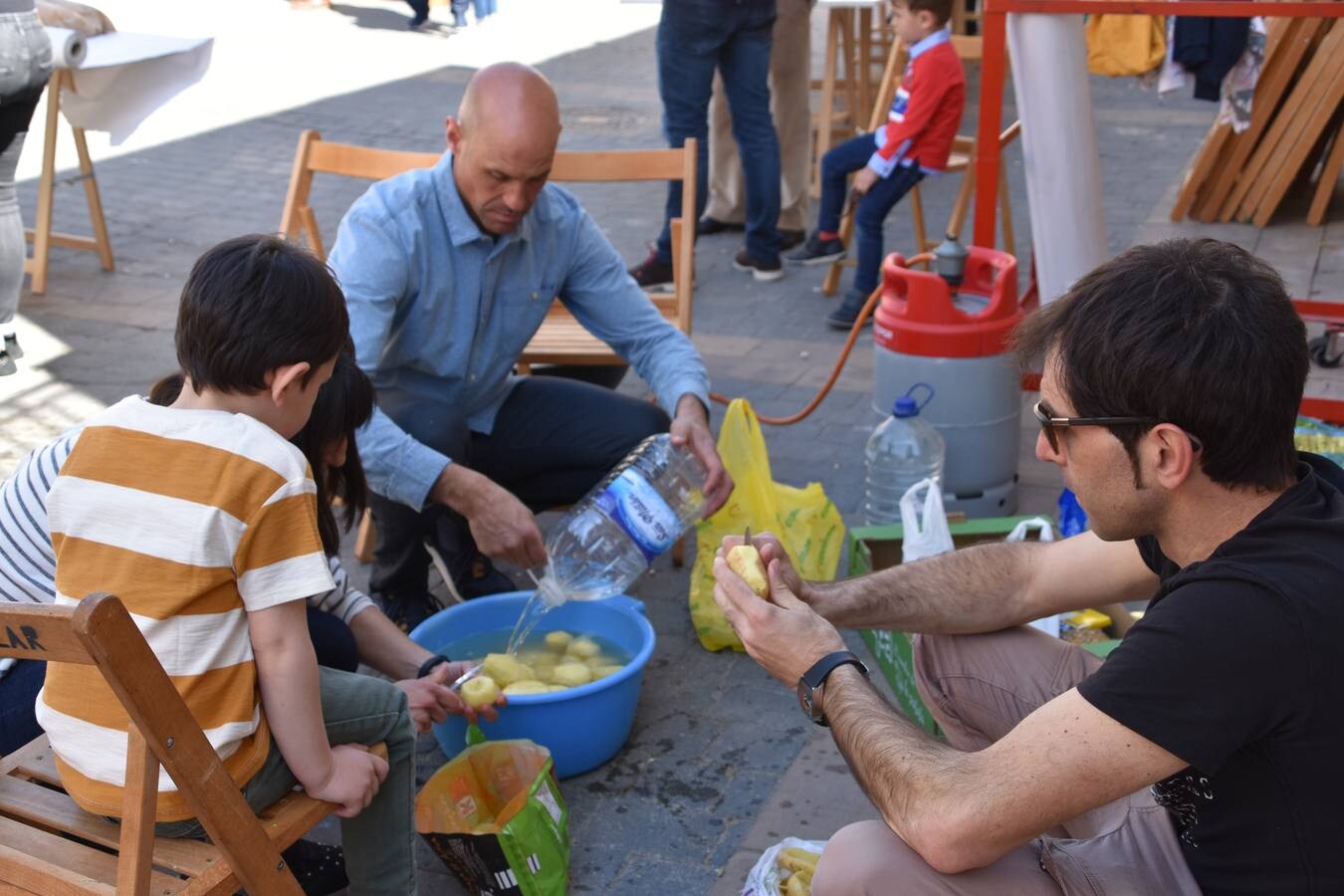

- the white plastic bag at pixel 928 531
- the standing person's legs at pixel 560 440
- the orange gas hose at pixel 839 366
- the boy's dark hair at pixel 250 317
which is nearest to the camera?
the boy's dark hair at pixel 250 317

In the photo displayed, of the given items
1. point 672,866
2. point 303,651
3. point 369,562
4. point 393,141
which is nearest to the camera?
point 303,651

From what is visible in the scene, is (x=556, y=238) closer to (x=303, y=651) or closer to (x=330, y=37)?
(x=303, y=651)

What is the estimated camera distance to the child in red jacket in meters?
5.75

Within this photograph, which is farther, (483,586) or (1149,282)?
(483,586)

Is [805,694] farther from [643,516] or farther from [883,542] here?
[883,542]

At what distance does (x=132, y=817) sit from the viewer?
1811 mm

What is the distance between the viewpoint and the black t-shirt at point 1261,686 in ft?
5.40

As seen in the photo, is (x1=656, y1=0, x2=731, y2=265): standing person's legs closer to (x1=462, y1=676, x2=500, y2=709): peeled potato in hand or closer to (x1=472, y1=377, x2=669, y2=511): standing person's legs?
(x1=472, y1=377, x2=669, y2=511): standing person's legs

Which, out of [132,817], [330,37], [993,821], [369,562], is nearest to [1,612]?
[132,817]

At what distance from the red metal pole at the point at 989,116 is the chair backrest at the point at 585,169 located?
37.7 inches

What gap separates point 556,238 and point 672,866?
171 centimetres

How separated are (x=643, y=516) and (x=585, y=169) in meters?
1.63

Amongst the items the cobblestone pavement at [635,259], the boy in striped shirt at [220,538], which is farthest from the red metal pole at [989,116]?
the boy in striped shirt at [220,538]

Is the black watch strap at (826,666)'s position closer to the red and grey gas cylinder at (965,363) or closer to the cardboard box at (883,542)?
the cardboard box at (883,542)
